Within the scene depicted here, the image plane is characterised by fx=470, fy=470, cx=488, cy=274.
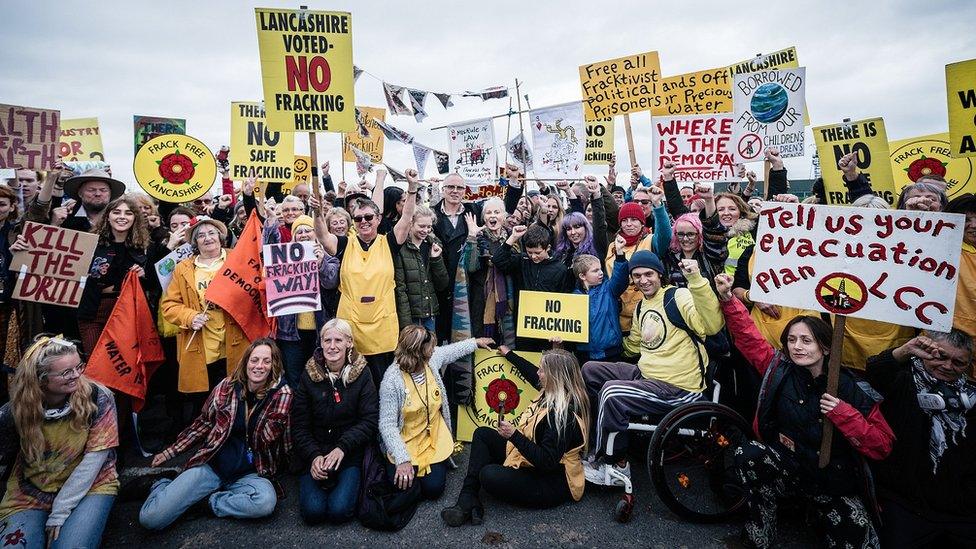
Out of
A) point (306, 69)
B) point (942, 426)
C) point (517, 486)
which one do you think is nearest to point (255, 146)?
point (306, 69)

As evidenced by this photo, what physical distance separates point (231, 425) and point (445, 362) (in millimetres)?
1855

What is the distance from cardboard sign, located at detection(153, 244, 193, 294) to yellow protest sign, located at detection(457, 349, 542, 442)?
10.3 ft

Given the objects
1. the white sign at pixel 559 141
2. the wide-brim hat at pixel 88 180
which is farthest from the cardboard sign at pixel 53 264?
the white sign at pixel 559 141

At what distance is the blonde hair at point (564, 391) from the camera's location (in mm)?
3695

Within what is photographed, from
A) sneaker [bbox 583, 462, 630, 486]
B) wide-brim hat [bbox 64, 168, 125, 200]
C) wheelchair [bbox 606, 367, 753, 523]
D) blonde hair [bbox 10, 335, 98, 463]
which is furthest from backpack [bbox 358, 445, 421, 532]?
wide-brim hat [bbox 64, 168, 125, 200]

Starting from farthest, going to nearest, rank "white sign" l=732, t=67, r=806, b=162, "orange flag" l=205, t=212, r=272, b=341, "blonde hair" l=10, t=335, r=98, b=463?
"white sign" l=732, t=67, r=806, b=162 → "orange flag" l=205, t=212, r=272, b=341 → "blonde hair" l=10, t=335, r=98, b=463

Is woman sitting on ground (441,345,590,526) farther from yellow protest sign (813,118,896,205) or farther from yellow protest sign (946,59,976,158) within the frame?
yellow protest sign (813,118,896,205)

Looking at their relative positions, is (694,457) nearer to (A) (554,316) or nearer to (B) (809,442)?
(B) (809,442)

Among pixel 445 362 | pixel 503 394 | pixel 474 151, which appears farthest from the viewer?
pixel 474 151

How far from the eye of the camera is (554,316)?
4.67 meters

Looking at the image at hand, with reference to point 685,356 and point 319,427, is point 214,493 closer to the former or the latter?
point 319,427

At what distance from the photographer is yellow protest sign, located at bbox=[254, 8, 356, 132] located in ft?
15.5

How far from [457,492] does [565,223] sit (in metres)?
3.01

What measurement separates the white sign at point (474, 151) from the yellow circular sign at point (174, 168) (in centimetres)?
435
